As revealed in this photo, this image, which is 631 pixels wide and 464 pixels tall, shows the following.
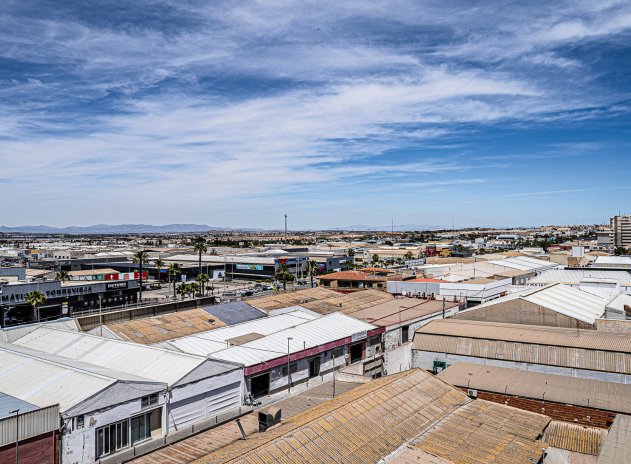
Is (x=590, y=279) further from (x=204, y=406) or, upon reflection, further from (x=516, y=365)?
(x=204, y=406)

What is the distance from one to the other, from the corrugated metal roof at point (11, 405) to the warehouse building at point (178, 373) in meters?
6.38

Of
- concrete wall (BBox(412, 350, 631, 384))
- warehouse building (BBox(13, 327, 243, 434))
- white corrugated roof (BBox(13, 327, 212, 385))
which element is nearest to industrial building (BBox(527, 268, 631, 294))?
concrete wall (BBox(412, 350, 631, 384))

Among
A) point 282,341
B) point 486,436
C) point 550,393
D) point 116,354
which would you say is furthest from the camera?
point 282,341

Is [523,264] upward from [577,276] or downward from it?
upward

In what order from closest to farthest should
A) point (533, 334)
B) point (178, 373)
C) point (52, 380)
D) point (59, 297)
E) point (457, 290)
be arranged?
point (52, 380)
point (178, 373)
point (533, 334)
point (457, 290)
point (59, 297)

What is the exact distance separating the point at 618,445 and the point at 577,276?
71709mm

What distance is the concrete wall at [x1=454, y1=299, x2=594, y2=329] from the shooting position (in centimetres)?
4484

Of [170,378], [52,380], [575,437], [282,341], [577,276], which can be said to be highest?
[52,380]

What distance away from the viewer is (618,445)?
64.6ft

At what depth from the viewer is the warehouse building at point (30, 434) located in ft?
64.1

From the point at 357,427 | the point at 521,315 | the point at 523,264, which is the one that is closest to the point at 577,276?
the point at 523,264

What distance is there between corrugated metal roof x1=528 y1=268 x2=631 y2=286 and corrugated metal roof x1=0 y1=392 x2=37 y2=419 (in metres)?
75.4

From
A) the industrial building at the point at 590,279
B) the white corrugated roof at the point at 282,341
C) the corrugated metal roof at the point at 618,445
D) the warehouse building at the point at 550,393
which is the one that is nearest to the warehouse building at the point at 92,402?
the white corrugated roof at the point at 282,341

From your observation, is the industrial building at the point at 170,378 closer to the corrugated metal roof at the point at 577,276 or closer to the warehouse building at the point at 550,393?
the warehouse building at the point at 550,393
